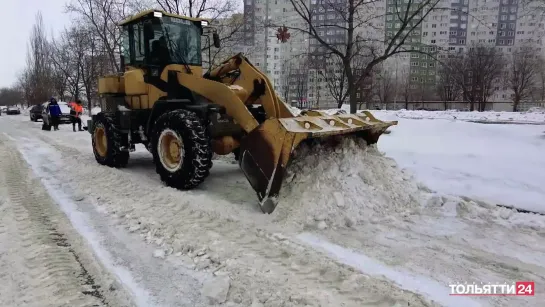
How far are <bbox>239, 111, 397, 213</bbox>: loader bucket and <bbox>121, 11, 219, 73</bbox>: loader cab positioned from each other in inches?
111

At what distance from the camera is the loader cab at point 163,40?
6793mm

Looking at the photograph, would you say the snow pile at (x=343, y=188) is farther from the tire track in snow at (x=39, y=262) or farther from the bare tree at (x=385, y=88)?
the bare tree at (x=385, y=88)

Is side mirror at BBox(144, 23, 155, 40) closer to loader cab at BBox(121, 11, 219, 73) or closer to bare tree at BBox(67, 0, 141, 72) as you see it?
loader cab at BBox(121, 11, 219, 73)

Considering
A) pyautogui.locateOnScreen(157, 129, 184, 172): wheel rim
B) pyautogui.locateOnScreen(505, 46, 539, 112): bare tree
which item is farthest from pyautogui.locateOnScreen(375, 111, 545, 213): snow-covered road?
pyautogui.locateOnScreen(505, 46, 539, 112): bare tree

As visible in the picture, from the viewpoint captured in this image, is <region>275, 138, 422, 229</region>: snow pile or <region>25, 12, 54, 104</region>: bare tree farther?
<region>25, 12, 54, 104</region>: bare tree

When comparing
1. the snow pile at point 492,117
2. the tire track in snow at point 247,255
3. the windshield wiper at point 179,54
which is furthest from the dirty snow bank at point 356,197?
the snow pile at point 492,117

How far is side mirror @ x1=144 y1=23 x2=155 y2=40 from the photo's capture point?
667 centimetres

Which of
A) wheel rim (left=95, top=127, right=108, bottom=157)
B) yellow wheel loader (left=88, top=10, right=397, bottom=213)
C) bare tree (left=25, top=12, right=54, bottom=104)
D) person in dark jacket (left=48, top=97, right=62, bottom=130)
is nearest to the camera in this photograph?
yellow wheel loader (left=88, top=10, right=397, bottom=213)

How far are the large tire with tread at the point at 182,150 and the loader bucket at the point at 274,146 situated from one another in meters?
0.72

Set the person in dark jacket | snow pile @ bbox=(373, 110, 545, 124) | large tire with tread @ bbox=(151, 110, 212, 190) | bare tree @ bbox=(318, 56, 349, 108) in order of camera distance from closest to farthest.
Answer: large tire with tread @ bbox=(151, 110, 212, 190) < the person in dark jacket < bare tree @ bbox=(318, 56, 349, 108) < snow pile @ bbox=(373, 110, 545, 124)

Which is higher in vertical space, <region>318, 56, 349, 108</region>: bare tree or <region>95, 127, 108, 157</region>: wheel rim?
<region>318, 56, 349, 108</region>: bare tree

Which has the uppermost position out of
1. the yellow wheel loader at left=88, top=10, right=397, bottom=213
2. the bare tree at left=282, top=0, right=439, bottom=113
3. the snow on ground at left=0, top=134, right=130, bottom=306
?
the bare tree at left=282, top=0, right=439, bottom=113

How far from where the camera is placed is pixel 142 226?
4.46 meters

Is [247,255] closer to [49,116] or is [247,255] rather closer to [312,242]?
[312,242]
